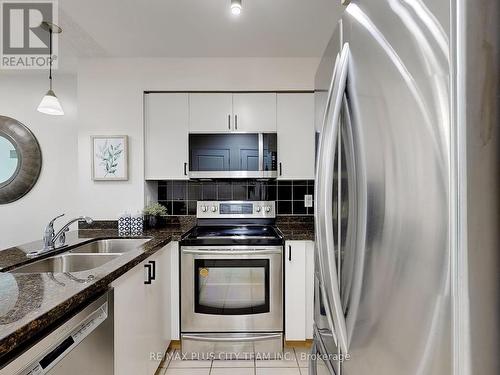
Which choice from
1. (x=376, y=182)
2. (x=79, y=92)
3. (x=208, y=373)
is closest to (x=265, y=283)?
(x=208, y=373)

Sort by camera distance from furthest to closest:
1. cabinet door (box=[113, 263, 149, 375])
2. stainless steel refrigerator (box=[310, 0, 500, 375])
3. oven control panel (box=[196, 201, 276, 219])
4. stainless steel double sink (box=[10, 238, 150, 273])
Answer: oven control panel (box=[196, 201, 276, 219]) < stainless steel double sink (box=[10, 238, 150, 273]) < cabinet door (box=[113, 263, 149, 375]) < stainless steel refrigerator (box=[310, 0, 500, 375])

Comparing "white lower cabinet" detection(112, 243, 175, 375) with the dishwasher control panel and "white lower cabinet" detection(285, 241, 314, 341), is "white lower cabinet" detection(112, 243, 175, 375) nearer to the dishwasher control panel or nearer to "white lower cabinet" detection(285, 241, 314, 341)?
the dishwasher control panel

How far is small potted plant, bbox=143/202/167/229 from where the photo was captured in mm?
2568

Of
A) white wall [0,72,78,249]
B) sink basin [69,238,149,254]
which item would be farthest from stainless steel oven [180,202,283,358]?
white wall [0,72,78,249]

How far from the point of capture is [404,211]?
1.76ft

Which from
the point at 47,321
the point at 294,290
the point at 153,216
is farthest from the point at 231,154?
the point at 47,321

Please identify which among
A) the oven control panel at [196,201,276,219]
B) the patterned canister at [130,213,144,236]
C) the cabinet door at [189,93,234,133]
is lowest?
the patterned canister at [130,213,144,236]

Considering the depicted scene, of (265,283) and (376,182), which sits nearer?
(376,182)

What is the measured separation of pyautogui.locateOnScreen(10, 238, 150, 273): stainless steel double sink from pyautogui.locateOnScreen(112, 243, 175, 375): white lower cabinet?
Result: 0.69 ft

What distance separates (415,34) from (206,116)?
7.45ft

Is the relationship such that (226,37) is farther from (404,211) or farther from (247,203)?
(404,211)

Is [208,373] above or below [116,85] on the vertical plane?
below

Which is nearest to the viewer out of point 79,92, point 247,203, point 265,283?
point 265,283

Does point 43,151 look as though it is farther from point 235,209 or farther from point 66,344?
point 66,344
